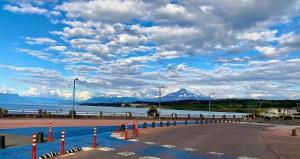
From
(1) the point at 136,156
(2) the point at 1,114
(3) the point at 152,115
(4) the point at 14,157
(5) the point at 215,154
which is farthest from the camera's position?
(3) the point at 152,115

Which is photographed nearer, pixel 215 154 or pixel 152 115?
pixel 215 154

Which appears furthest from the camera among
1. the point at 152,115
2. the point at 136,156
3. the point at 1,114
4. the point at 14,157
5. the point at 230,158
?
the point at 152,115

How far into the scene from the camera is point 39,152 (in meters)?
22.3

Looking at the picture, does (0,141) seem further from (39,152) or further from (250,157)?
(250,157)

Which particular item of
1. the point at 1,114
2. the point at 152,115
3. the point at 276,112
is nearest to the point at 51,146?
the point at 1,114

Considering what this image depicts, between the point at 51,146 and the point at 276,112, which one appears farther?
the point at 276,112

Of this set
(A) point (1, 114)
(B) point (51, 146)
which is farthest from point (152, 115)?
(B) point (51, 146)

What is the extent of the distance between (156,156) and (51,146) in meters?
6.90

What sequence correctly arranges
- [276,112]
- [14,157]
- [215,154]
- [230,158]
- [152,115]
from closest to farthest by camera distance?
[14,157]
[230,158]
[215,154]
[152,115]
[276,112]

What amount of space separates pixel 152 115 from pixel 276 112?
87.0m

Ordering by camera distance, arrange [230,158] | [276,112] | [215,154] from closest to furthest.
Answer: [230,158]
[215,154]
[276,112]

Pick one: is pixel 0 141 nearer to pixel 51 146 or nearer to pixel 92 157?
pixel 51 146

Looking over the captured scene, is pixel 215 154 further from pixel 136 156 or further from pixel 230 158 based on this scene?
pixel 136 156

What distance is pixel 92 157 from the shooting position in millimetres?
20516
